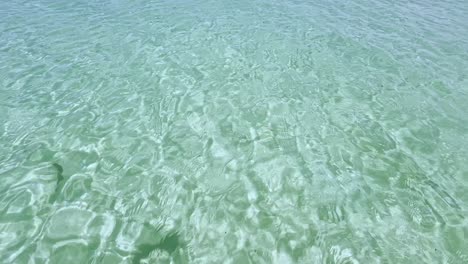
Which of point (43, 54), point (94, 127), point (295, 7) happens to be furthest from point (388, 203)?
point (295, 7)

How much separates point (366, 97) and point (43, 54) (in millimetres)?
12406

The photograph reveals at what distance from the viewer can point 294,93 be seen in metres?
9.66

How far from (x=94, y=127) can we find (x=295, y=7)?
14.0m

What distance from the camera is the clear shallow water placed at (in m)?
5.41

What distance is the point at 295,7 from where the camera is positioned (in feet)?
56.5

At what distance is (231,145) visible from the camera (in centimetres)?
755

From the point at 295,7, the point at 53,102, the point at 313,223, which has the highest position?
the point at 295,7

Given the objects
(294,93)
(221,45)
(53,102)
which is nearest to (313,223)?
(294,93)

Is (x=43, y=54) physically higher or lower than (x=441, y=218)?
higher

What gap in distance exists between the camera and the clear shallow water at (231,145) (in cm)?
541

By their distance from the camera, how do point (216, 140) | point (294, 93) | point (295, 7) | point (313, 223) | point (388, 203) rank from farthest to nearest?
point (295, 7), point (294, 93), point (216, 140), point (388, 203), point (313, 223)

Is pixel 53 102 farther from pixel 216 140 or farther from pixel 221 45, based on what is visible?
pixel 221 45

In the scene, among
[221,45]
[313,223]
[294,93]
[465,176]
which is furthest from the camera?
A: [221,45]

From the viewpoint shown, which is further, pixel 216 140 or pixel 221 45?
pixel 221 45
